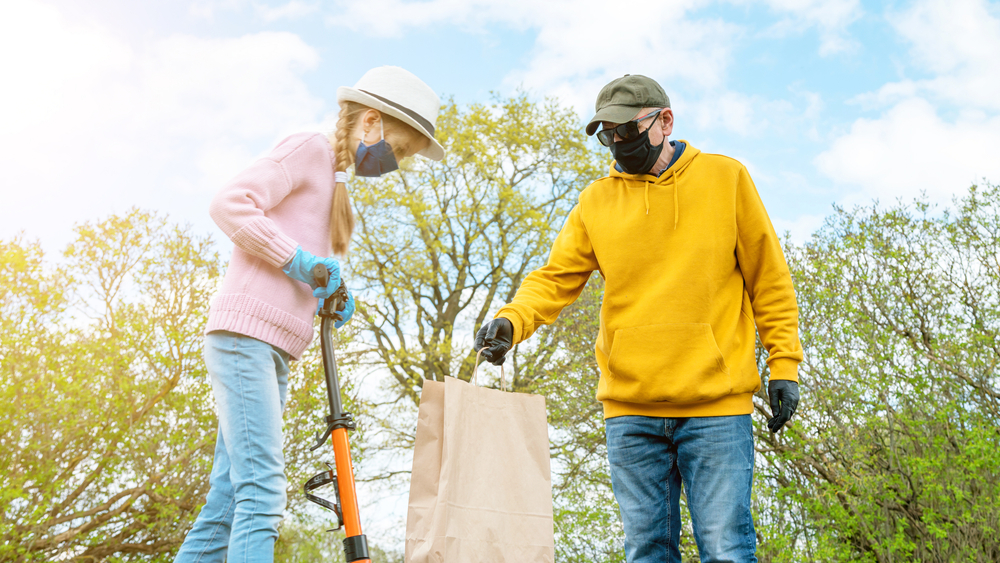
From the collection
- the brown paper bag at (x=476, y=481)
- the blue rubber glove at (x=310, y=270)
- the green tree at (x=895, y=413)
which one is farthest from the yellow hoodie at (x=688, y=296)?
the green tree at (x=895, y=413)

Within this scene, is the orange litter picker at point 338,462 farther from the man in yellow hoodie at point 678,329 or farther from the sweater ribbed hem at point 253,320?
the man in yellow hoodie at point 678,329

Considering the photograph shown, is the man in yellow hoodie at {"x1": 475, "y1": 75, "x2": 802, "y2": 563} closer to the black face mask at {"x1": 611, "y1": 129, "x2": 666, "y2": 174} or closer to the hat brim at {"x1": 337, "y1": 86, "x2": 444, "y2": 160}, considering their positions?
the black face mask at {"x1": 611, "y1": 129, "x2": 666, "y2": 174}

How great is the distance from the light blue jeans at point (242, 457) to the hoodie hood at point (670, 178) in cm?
131

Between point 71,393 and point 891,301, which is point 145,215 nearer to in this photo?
point 71,393

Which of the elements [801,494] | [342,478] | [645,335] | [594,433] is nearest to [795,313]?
[645,335]

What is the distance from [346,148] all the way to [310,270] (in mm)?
507

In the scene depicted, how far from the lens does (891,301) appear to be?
5684mm

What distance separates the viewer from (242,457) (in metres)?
2.08

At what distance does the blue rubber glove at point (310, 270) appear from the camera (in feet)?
7.31

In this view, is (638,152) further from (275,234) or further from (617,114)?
(275,234)

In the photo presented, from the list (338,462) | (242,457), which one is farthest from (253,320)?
(338,462)

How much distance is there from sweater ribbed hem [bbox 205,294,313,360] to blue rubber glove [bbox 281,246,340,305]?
12cm

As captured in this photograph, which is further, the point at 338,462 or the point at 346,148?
the point at 346,148

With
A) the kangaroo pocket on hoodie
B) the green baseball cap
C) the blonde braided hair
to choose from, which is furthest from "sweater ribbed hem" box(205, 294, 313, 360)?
the green baseball cap
